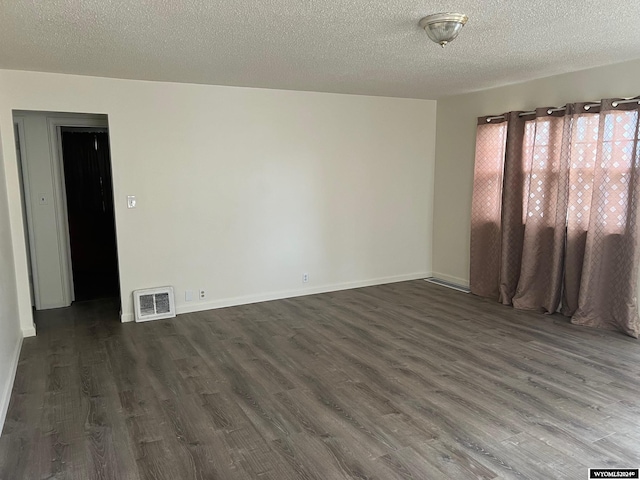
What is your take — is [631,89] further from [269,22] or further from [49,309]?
[49,309]

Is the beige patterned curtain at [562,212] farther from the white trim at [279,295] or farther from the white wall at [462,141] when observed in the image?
the white trim at [279,295]

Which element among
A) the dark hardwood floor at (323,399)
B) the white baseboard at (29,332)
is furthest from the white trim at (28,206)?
the white baseboard at (29,332)

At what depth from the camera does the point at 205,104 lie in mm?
4871

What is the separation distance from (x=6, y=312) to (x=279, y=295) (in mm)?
2807

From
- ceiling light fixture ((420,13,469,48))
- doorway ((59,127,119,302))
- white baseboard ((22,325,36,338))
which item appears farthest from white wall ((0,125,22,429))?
ceiling light fixture ((420,13,469,48))

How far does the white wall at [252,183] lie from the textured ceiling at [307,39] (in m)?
0.34

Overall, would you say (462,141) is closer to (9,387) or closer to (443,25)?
(443,25)

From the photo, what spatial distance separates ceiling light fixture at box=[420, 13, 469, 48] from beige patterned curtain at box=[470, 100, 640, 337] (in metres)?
2.20

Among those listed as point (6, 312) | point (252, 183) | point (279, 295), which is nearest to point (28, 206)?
point (6, 312)

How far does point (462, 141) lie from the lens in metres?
5.87

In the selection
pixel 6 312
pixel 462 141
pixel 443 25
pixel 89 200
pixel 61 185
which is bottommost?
pixel 6 312

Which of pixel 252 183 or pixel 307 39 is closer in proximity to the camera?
pixel 307 39

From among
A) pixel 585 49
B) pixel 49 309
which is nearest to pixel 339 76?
pixel 585 49

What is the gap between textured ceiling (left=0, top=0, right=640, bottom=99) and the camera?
2.63m
